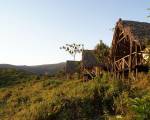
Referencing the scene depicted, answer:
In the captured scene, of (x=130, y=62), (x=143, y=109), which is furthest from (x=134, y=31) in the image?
(x=143, y=109)

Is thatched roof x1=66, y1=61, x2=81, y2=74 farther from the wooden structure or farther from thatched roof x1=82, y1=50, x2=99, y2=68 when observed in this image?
the wooden structure

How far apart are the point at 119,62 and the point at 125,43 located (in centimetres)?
186

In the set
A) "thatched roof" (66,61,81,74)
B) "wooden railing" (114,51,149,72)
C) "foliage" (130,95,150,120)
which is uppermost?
"thatched roof" (66,61,81,74)

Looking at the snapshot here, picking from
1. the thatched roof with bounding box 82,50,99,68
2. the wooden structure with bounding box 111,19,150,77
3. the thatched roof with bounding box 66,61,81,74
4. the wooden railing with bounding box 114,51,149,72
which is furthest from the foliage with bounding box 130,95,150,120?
the thatched roof with bounding box 66,61,81,74

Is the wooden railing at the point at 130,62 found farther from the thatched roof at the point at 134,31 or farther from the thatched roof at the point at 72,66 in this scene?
the thatched roof at the point at 72,66

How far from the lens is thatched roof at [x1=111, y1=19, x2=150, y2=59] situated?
21.7 meters

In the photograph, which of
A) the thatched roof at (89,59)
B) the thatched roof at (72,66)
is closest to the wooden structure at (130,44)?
the thatched roof at (89,59)

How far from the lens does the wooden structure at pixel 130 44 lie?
2219cm

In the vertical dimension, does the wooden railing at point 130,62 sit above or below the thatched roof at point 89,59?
below

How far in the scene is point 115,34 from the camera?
27.3 m

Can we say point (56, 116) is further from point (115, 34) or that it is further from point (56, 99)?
point (115, 34)

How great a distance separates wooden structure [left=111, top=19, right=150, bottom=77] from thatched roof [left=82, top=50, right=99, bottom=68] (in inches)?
487

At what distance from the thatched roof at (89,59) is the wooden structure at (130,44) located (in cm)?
1237

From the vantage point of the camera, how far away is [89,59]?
139ft
